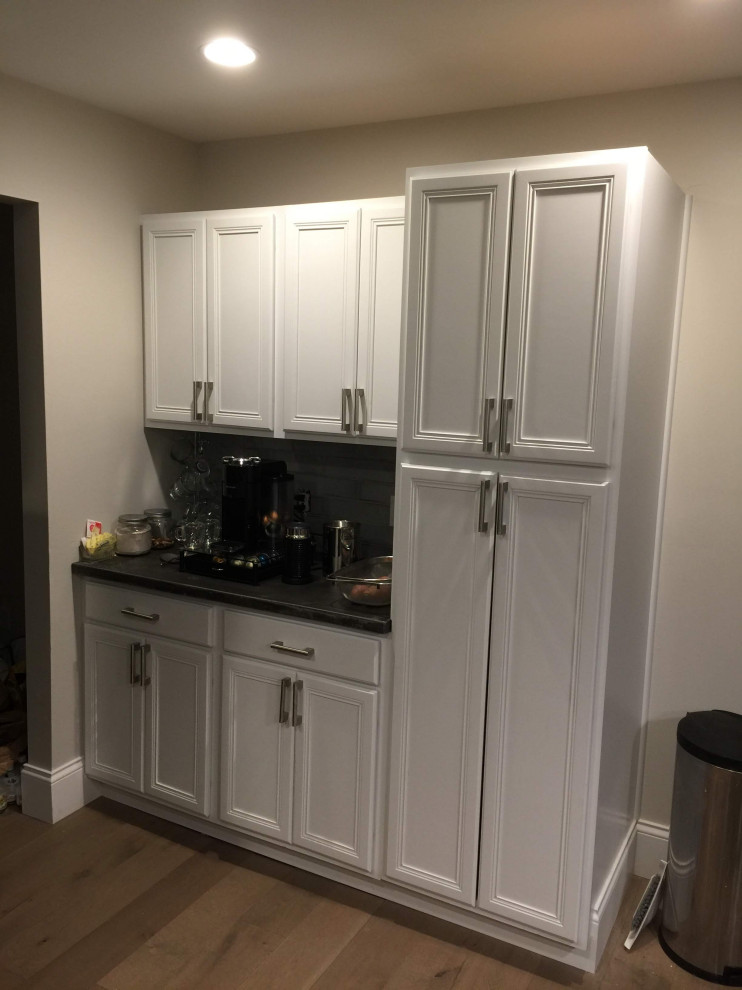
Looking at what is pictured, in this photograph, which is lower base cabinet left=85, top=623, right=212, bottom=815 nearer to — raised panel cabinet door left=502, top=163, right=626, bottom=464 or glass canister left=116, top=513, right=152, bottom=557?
glass canister left=116, top=513, right=152, bottom=557

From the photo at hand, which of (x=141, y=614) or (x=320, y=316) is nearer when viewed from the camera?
(x=320, y=316)

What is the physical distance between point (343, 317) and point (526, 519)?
995 millimetres

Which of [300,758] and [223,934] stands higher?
[300,758]

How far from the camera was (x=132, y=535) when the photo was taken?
315cm

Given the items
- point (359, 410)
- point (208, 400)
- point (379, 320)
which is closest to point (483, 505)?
point (359, 410)

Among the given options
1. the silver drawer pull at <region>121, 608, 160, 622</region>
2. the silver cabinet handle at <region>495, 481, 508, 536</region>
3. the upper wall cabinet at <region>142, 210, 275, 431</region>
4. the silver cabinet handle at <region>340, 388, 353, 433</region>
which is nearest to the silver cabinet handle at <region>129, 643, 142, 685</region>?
the silver drawer pull at <region>121, 608, 160, 622</region>

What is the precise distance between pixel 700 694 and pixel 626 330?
4.22 ft

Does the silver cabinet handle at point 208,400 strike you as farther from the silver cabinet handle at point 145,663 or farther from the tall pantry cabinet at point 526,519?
the tall pantry cabinet at point 526,519

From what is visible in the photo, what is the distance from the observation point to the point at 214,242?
3.01 meters

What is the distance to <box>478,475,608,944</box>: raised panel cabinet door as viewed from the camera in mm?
2211

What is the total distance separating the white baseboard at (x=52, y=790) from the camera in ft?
9.98

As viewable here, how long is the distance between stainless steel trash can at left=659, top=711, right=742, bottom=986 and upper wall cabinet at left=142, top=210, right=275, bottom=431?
176 cm

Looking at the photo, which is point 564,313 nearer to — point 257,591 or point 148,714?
point 257,591

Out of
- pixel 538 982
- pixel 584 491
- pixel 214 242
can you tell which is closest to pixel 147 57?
pixel 214 242
